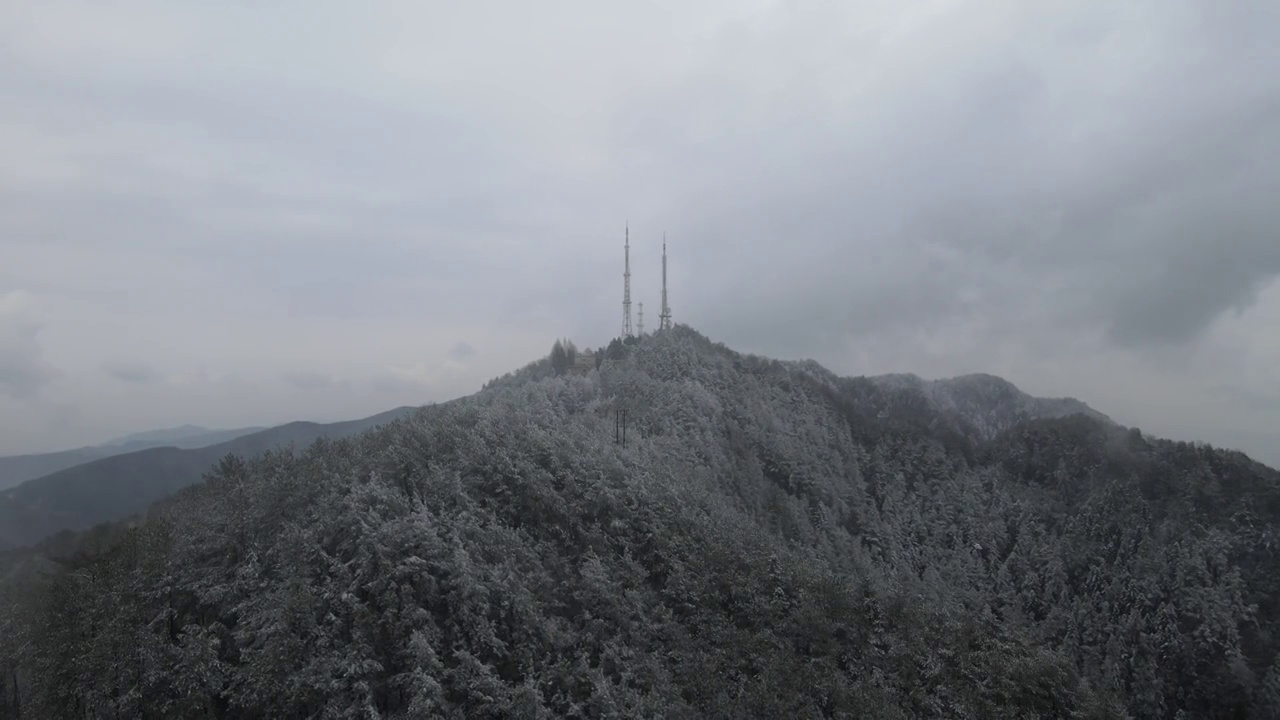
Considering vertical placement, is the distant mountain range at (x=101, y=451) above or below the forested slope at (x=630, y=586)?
above

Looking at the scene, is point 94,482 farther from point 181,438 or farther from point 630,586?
point 630,586

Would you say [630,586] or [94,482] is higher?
[94,482]

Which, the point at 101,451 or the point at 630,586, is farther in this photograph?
the point at 630,586

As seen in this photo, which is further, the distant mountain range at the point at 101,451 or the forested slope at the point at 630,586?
the forested slope at the point at 630,586

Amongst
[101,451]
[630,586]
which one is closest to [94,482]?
[101,451]

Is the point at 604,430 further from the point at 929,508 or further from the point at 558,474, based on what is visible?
the point at 929,508
